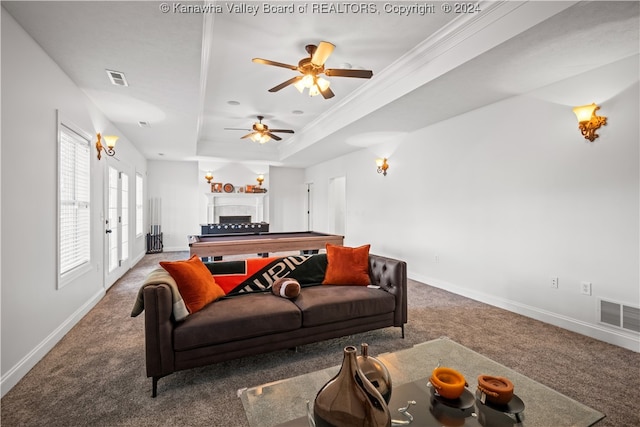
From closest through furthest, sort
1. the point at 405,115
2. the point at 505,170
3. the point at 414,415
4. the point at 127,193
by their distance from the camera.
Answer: the point at 414,415
the point at 505,170
the point at 405,115
the point at 127,193

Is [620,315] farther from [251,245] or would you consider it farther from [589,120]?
[251,245]

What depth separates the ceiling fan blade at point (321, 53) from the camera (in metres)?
2.56

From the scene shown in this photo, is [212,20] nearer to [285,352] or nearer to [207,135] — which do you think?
[285,352]

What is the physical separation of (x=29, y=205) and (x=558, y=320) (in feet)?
16.5

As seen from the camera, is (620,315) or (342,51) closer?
(620,315)

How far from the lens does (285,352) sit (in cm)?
252

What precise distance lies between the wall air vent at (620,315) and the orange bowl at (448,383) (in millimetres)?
2503

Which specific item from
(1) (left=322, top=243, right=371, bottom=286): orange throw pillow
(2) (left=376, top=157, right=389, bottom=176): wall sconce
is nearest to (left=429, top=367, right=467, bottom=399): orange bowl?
(1) (left=322, top=243, right=371, bottom=286): orange throw pillow

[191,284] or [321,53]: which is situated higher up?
[321,53]

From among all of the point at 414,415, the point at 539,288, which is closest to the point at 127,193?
the point at 414,415

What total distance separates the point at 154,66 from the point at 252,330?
2.61 m

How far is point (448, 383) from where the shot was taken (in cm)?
132

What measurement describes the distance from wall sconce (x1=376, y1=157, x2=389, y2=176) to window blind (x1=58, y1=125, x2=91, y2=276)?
15.2ft

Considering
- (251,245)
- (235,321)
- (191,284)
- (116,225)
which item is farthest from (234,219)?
(235,321)
